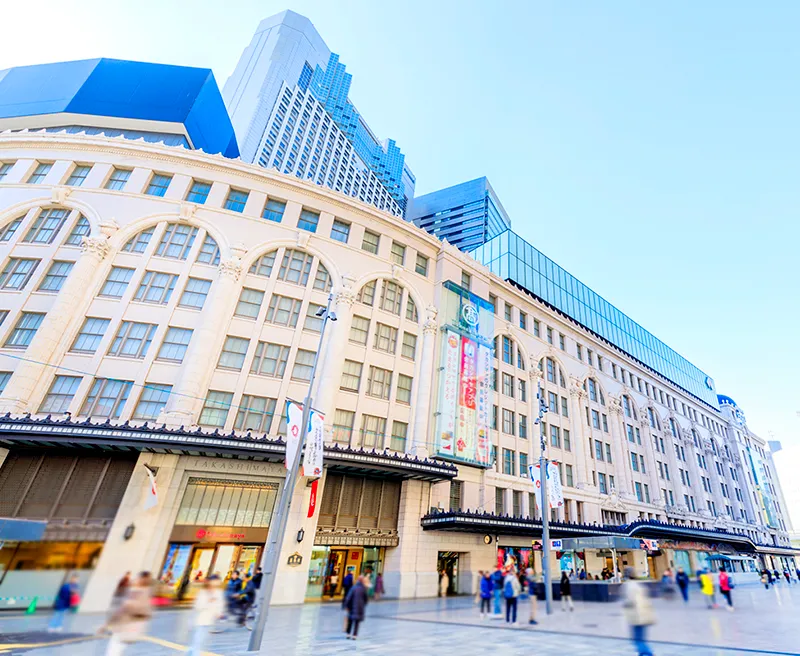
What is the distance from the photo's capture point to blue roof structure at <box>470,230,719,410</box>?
5206 centimetres

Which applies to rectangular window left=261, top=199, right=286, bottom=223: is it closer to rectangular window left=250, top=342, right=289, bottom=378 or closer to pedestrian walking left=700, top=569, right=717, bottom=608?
rectangular window left=250, top=342, right=289, bottom=378

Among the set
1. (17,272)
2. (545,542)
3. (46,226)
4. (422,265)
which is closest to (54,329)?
(17,272)

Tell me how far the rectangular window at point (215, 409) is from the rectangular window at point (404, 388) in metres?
12.3

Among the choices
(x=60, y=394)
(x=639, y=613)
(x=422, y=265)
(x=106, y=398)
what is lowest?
(x=639, y=613)

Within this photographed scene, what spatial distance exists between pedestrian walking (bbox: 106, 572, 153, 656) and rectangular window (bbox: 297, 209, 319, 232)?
32875mm

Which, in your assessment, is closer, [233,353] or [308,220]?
[233,353]

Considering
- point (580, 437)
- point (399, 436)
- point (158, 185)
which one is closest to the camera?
point (399, 436)

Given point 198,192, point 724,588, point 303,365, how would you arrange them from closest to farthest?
point 724,588, point 303,365, point 198,192

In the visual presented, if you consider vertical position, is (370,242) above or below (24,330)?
above

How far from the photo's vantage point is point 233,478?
2373cm

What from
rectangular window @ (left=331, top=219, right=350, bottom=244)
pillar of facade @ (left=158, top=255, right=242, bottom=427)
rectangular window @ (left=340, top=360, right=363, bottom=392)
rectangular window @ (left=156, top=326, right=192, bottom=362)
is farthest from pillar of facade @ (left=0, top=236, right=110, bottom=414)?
rectangular window @ (left=340, top=360, right=363, bottom=392)

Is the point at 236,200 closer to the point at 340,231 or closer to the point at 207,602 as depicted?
the point at 340,231

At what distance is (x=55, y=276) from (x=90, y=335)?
521 cm

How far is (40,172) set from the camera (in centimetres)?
3134
